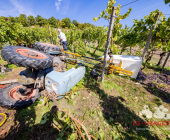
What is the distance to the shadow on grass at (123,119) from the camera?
2.55 meters

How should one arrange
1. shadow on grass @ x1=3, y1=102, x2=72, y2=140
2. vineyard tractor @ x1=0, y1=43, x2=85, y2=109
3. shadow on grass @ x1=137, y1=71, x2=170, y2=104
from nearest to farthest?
shadow on grass @ x1=3, y1=102, x2=72, y2=140, vineyard tractor @ x1=0, y1=43, x2=85, y2=109, shadow on grass @ x1=137, y1=71, x2=170, y2=104

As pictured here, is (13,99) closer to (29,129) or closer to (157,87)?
(29,129)

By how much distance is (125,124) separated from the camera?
2.83 metres

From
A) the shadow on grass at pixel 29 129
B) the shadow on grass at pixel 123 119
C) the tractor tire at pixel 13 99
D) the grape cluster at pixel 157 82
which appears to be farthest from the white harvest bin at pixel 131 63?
the tractor tire at pixel 13 99

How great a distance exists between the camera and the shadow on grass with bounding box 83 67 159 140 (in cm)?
255

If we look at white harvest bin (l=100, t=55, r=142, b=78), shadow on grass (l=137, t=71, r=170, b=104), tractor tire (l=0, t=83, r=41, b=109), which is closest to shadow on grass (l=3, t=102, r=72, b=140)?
tractor tire (l=0, t=83, r=41, b=109)

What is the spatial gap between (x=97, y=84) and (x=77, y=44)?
8217 mm

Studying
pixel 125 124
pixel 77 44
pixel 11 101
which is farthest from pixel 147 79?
pixel 77 44

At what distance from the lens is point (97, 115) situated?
3068mm

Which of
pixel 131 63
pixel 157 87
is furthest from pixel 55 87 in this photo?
pixel 157 87

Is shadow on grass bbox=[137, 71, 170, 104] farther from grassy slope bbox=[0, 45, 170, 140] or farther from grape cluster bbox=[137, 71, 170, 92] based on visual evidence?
grassy slope bbox=[0, 45, 170, 140]

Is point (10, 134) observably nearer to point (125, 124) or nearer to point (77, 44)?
point (125, 124)

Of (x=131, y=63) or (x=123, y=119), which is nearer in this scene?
(x=123, y=119)

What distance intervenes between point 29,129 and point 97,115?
7.95 ft
